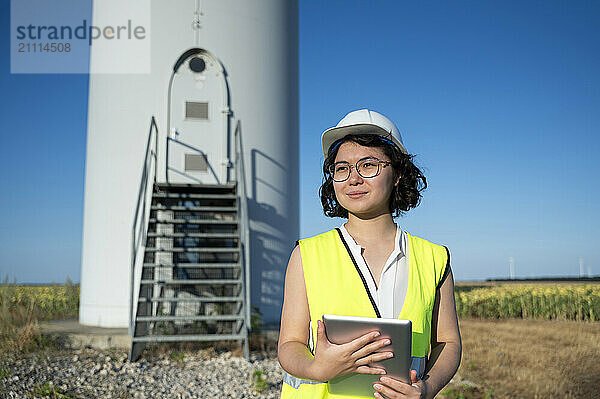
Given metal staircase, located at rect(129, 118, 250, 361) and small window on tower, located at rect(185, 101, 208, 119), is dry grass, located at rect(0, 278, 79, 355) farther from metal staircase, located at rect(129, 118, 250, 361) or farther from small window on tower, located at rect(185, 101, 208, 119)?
small window on tower, located at rect(185, 101, 208, 119)

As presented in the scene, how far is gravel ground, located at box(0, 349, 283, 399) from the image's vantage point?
5703 millimetres

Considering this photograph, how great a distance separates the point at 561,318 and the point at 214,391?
12.6ft

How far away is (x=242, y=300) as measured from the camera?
7625mm

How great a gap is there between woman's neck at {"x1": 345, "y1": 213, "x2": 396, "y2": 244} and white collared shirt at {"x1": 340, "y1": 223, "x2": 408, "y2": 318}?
5cm

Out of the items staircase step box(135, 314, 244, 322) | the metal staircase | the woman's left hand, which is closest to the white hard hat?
the woman's left hand

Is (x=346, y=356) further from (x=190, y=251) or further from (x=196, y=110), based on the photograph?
(x=196, y=110)

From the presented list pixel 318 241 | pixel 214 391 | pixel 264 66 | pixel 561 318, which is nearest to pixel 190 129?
pixel 264 66

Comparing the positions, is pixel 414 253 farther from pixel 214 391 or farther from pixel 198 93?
pixel 198 93

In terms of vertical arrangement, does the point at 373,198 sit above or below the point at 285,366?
above

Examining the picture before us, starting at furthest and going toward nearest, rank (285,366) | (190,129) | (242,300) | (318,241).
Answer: (190,129) < (242,300) < (318,241) < (285,366)

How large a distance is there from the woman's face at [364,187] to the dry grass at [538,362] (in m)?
4.25

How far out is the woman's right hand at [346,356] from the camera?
1649mm

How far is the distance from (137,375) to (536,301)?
4829 millimetres

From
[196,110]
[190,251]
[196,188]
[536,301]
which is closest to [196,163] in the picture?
[196,188]
